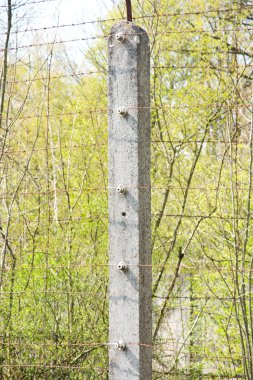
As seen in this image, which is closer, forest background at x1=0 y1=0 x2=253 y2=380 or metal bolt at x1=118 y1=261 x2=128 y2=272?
metal bolt at x1=118 y1=261 x2=128 y2=272

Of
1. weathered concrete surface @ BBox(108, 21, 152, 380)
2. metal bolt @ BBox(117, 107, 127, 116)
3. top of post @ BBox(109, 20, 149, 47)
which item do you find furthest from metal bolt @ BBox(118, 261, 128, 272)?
top of post @ BBox(109, 20, 149, 47)

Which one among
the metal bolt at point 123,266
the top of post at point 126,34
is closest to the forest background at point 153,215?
the top of post at point 126,34

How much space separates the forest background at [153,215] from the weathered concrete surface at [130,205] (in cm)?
70

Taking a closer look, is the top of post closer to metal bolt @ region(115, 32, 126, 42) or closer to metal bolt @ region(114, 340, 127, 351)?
metal bolt @ region(115, 32, 126, 42)

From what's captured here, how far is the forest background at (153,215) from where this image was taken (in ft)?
15.3

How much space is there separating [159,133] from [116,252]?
2978 millimetres

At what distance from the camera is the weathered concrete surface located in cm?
303

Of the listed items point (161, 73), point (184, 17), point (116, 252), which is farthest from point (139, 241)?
point (184, 17)

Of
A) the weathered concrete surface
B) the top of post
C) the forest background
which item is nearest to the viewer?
the weathered concrete surface

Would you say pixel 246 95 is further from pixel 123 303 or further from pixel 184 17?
pixel 123 303

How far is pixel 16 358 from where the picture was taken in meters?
4.67

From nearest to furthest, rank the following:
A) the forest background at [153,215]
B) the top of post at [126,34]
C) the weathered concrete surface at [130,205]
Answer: the weathered concrete surface at [130,205]
the top of post at [126,34]
the forest background at [153,215]

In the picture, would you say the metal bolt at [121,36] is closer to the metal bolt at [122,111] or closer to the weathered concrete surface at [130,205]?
the weathered concrete surface at [130,205]

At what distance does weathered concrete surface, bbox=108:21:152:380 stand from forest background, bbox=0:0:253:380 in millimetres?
698
